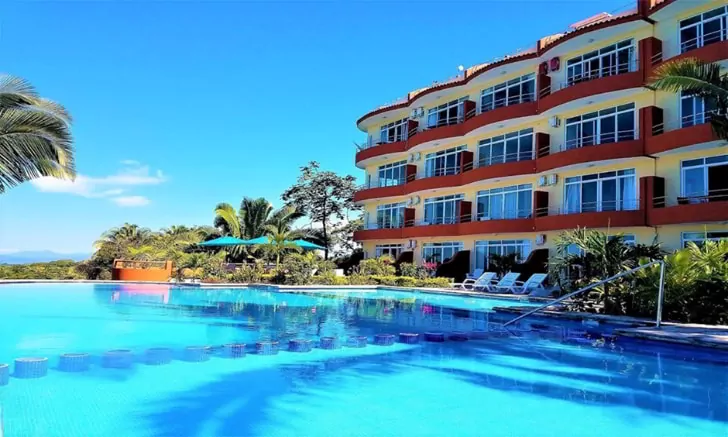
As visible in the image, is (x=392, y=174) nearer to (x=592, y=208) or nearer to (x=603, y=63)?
(x=592, y=208)

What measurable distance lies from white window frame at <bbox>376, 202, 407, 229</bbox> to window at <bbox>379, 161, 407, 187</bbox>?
1504 mm

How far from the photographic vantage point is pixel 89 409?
20.6 feet

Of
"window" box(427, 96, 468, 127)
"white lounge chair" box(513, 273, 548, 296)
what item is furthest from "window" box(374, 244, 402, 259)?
"white lounge chair" box(513, 273, 548, 296)

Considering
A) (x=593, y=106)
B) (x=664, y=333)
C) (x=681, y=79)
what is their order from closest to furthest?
1. (x=664, y=333)
2. (x=681, y=79)
3. (x=593, y=106)

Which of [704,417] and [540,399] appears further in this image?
[540,399]

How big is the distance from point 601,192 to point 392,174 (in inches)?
639

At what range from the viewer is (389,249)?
36.2 m

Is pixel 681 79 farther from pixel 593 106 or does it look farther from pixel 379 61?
pixel 379 61

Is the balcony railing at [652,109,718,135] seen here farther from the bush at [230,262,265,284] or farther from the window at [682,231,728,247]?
the bush at [230,262,265,284]

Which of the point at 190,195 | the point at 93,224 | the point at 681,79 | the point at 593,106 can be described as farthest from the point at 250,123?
the point at 681,79

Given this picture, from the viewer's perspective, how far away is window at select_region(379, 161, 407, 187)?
35938 mm

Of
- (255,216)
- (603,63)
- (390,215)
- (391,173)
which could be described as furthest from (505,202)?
(255,216)

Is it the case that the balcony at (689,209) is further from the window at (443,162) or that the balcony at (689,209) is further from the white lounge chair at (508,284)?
the window at (443,162)

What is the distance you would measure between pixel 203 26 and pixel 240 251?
19.5 meters
